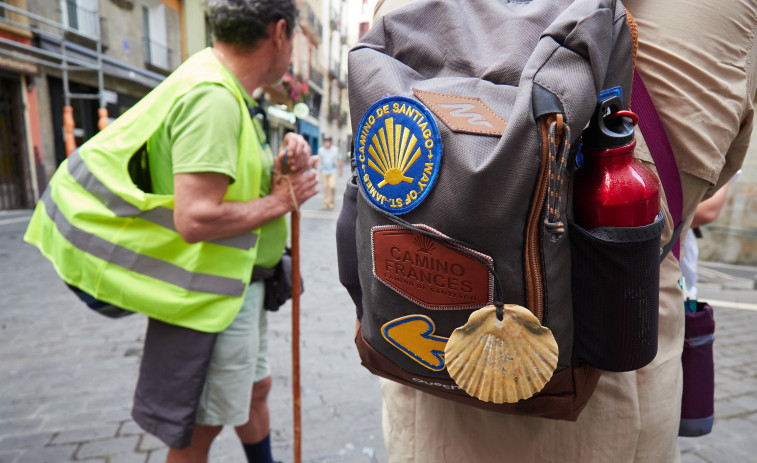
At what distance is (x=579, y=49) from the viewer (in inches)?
28.3

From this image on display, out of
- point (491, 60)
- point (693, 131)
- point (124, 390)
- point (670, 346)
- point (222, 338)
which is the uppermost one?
point (491, 60)

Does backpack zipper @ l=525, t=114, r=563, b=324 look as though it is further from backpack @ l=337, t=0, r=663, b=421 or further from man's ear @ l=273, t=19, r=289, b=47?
man's ear @ l=273, t=19, r=289, b=47

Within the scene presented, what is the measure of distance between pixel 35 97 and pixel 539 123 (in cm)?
1320

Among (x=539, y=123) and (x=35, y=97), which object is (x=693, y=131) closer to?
(x=539, y=123)

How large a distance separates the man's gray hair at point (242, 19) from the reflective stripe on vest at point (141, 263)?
2.78 ft

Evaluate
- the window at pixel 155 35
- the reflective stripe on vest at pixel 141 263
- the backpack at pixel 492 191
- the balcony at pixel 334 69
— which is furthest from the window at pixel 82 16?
the balcony at pixel 334 69

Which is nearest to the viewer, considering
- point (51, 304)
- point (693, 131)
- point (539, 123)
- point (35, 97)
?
point (539, 123)

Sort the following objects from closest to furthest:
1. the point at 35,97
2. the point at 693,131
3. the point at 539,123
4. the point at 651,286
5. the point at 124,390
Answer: the point at 539,123, the point at 651,286, the point at 693,131, the point at 124,390, the point at 35,97

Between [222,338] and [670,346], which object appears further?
[222,338]

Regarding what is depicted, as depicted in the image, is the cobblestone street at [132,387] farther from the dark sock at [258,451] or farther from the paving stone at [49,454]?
the dark sock at [258,451]

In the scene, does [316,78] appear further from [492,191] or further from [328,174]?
[492,191]

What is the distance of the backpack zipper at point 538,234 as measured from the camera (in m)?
0.67

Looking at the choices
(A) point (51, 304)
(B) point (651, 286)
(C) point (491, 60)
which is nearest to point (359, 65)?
(C) point (491, 60)

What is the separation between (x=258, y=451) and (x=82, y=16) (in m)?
14.2
